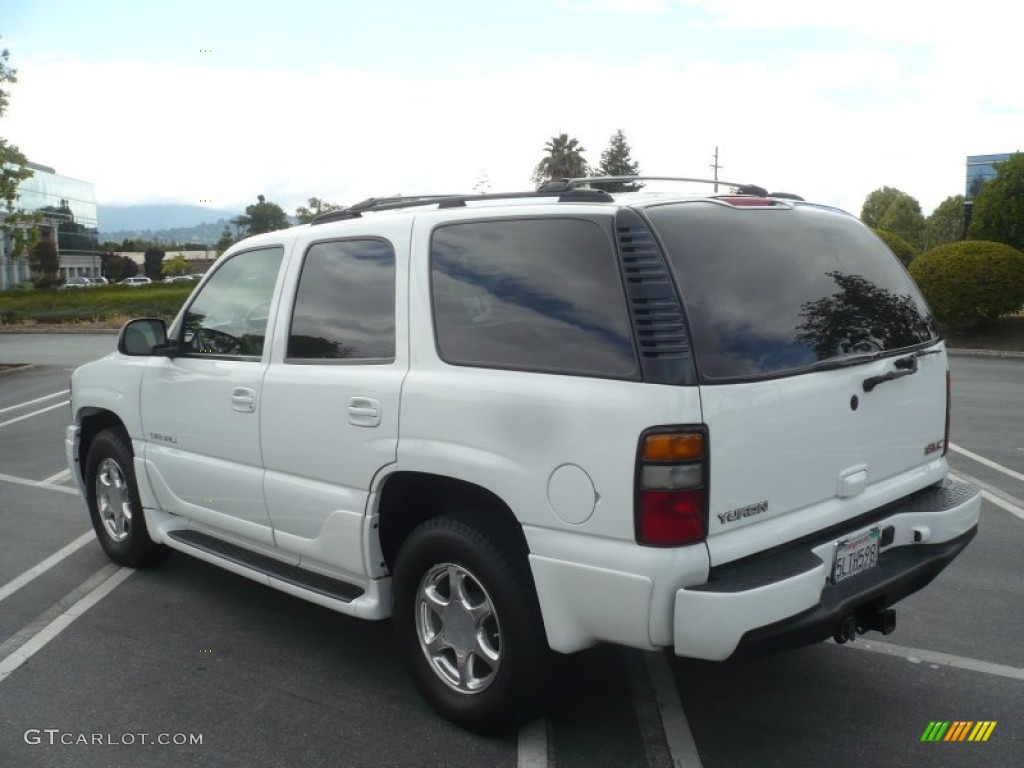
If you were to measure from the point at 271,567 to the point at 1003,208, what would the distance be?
26.6 meters

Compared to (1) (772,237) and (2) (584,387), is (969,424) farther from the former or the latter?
(2) (584,387)

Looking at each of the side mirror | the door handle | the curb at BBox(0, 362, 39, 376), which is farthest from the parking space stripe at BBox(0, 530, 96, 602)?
the curb at BBox(0, 362, 39, 376)

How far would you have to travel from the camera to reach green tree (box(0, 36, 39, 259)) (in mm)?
20078

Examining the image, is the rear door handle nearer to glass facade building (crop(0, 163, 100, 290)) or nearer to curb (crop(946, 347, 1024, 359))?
curb (crop(946, 347, 1024, 359))

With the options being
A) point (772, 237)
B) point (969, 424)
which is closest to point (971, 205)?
point (969, 424)

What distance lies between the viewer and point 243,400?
4508 millimetres

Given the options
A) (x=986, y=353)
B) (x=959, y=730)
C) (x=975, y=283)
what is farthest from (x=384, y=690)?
(x=975, y=283)

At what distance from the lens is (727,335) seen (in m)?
3.18

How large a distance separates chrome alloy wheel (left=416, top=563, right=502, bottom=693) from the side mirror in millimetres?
2329

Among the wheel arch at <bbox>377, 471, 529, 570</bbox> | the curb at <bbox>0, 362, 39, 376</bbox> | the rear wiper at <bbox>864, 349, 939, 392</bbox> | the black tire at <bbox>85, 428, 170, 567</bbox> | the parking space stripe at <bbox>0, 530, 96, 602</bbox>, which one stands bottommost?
the curb at <bbox>0, 362, 39, 376</bbox>

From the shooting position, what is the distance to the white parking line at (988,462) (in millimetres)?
7930

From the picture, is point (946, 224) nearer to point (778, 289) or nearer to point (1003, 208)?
point (1003, 208)

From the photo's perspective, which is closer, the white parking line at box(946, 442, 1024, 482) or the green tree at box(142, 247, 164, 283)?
the white parking line at box(946, 442, 1024, 482)

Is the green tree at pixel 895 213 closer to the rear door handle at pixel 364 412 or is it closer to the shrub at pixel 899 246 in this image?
the shrub at pixel 899 246
